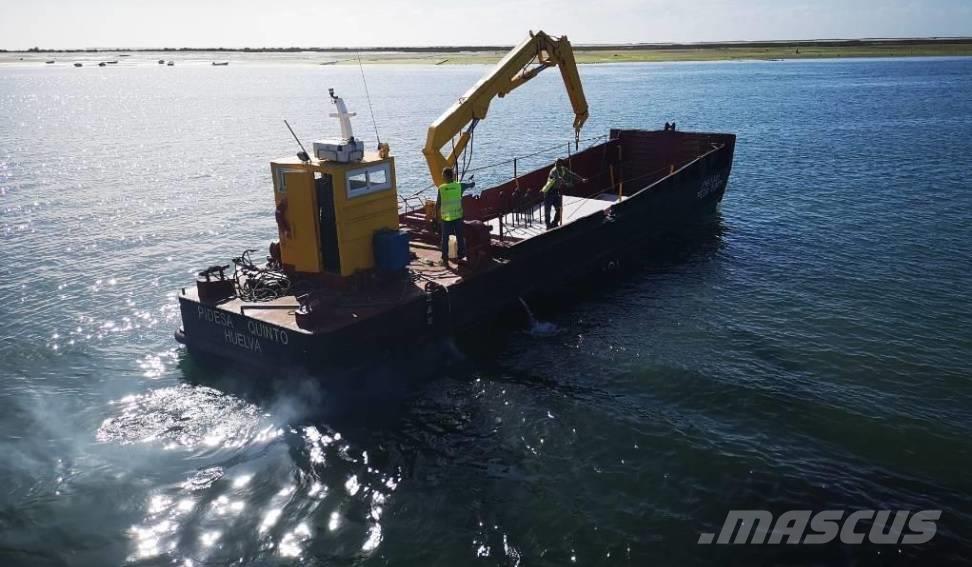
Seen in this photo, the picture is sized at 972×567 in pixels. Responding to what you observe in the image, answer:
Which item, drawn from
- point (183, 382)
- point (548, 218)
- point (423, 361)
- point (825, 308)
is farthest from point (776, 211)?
point (183, 382)

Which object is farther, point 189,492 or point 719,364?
point 719,364

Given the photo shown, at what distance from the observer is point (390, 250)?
12.9 m

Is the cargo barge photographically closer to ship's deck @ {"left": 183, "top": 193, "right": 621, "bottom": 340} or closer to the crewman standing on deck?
ship's deck @ {"left": 183, "top": 193, "right": 621, "bottom": 340}

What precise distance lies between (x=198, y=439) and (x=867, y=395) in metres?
11.4

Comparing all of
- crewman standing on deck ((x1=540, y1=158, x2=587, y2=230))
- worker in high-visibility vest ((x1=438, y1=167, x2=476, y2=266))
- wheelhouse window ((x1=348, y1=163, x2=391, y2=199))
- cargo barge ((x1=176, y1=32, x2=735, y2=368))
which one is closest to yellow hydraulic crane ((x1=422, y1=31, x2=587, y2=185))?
cargo barge ((x1=176, y1=32, x2=735, y2=368))

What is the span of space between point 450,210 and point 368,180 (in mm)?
1882

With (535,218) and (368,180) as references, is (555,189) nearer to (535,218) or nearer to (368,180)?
(535,218)

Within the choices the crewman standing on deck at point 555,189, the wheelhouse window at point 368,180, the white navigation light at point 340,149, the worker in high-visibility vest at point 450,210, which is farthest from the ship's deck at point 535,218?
the white navigation light at point 340,149

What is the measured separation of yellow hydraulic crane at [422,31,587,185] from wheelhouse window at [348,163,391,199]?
280 centimetres

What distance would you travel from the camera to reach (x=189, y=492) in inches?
374

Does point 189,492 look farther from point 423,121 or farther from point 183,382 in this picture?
point 423,121

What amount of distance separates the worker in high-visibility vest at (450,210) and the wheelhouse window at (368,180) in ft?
3.73

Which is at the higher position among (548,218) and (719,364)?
(548,218)

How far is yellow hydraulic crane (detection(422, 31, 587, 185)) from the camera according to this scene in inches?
622
